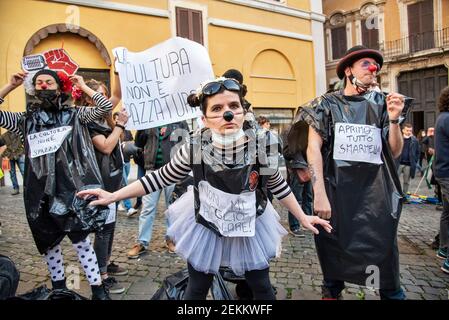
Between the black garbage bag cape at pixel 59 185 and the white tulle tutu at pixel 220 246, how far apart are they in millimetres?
757

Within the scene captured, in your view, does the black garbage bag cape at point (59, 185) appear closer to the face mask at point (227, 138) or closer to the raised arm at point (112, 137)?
the raised arm at point (112, 137)

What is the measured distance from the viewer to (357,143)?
2.48 metres

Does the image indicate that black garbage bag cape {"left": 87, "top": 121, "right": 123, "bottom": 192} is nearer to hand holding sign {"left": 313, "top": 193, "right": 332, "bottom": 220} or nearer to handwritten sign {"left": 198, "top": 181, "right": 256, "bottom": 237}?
handwritten sign {"left": 198, "top": 181, "right": 256, "bottom": 237}

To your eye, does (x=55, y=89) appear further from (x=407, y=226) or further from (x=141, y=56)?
(x=407, y=226)

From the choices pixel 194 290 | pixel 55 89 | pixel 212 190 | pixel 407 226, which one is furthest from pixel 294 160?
pixel 407 226

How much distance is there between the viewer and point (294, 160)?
2.75 m

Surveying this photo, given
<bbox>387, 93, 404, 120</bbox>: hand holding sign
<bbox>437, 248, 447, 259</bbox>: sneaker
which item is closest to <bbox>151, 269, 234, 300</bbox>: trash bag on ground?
<bbox>387, 93, 404, 120</bbox>: hand holding sign

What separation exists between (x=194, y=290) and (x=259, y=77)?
13.3m

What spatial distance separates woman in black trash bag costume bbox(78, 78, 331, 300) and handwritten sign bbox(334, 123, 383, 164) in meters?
0.56

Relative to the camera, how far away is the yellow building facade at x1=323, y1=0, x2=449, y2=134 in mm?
18891

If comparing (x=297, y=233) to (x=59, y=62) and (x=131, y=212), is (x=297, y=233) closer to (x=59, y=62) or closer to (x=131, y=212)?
(x=131, y=212)

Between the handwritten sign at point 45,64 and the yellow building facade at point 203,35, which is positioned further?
the yellow building facade at point 203,35

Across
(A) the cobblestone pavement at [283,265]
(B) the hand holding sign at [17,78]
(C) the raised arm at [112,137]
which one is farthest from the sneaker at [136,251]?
(B) the hand holding sign at [17,78]

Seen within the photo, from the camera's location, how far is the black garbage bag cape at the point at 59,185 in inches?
99.7
